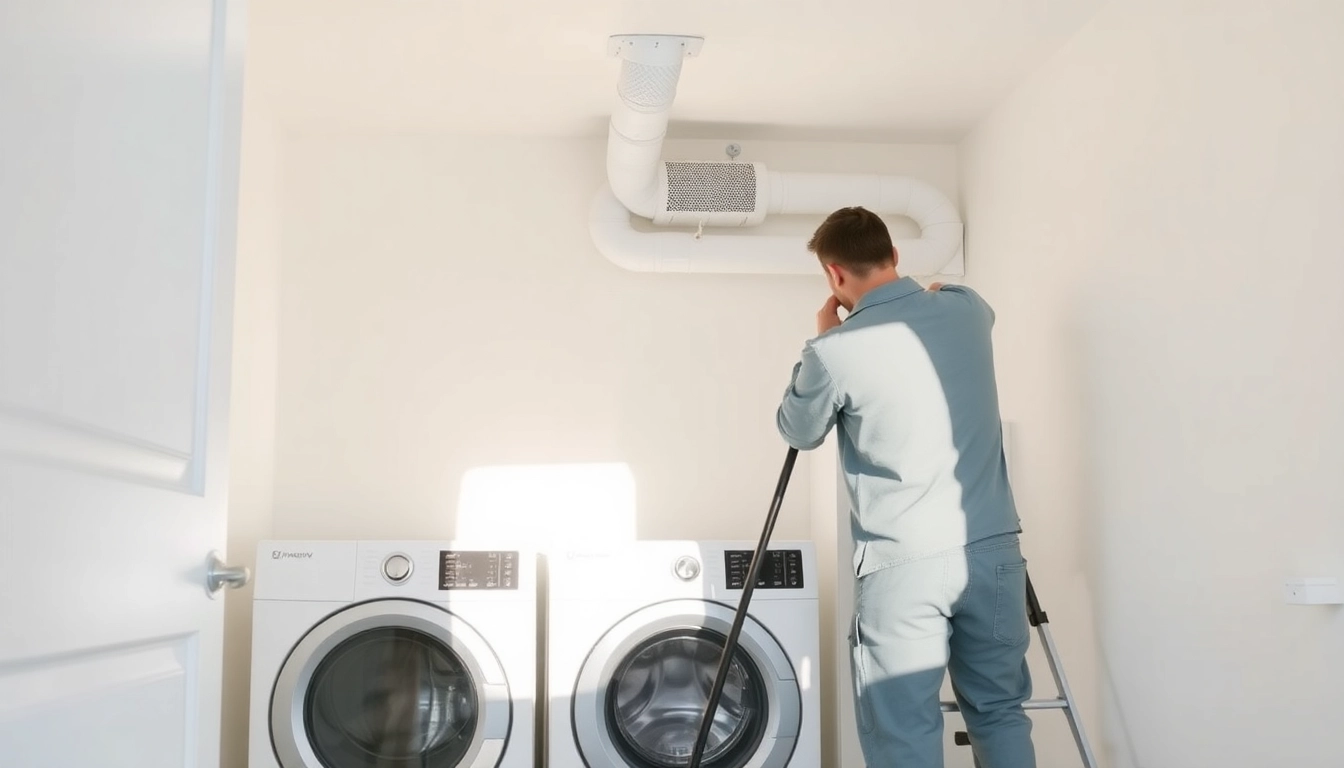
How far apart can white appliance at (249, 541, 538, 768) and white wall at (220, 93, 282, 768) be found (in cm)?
45

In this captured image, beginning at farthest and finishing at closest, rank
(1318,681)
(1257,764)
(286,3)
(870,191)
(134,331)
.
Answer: (870,191) < (286,3) < (1257,764) < (1318,681) < (134,331)

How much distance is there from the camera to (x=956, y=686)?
95.7 inches

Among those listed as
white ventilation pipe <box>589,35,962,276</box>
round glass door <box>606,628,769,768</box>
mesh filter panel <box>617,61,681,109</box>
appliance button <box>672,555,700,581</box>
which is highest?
mesh filter panel <box>617,61,681,109</box>

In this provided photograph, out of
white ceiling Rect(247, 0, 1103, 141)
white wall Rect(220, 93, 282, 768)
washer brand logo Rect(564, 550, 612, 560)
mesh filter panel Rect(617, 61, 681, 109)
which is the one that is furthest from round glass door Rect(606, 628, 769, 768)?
white ceiling Rect(247, 0, 1103, 141)

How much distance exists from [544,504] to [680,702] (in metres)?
0.96

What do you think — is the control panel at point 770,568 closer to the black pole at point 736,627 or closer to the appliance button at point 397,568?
the black pole at point 736,627

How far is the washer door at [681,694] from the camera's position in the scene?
2.91 m

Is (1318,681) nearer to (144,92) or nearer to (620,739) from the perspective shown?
(620,739)

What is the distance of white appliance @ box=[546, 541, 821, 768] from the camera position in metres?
2.91

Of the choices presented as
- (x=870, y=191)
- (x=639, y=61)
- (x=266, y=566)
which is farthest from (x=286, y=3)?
(x=870, y=191)

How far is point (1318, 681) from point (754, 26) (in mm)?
1934

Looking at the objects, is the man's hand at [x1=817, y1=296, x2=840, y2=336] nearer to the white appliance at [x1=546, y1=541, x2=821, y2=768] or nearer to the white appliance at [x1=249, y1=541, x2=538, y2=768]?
the white appliance at [x1=546, y1=541, x2=821, y2=768]

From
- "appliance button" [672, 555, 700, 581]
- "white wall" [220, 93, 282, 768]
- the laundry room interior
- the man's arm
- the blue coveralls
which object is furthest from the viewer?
"white wall" [220, 93, 282, 768]

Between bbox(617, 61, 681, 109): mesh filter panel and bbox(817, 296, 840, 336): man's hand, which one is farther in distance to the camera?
bbox(617, 61, 681, 109): mesh filter panel
